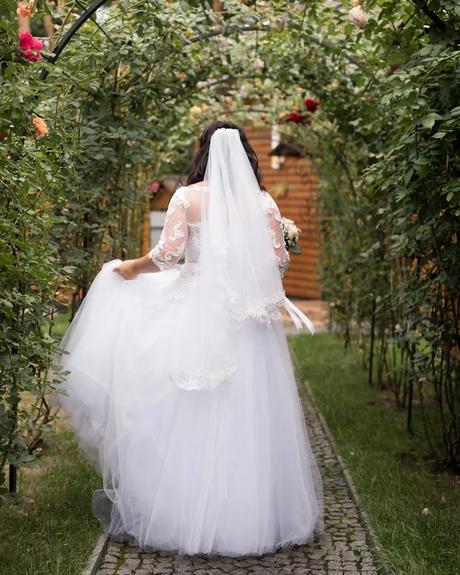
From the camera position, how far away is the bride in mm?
3850

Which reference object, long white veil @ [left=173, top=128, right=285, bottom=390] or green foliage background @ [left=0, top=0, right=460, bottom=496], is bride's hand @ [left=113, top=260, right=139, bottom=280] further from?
long white veil @ [left=173, top=128, right=285, bottom=390]

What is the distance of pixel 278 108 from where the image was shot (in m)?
8.81

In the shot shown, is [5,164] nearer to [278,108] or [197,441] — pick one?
[197,441]

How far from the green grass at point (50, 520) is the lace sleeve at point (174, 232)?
96 cm

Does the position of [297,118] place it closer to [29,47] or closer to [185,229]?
[185,229]

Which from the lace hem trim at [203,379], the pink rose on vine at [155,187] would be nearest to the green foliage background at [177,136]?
the lace hem trim at [203,379]

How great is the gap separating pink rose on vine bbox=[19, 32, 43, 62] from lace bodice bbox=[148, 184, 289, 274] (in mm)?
872

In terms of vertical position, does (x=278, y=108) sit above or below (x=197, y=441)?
above

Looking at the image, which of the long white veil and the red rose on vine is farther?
the red rose on vine

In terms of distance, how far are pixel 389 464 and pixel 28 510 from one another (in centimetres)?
222

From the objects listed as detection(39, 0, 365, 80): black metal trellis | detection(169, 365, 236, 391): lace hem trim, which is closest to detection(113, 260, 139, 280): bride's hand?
detection(169, 365, 236, 391): lace hem trim

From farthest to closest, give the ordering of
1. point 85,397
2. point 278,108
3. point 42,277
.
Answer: point 278,108 < point 85,397 < point 42,277

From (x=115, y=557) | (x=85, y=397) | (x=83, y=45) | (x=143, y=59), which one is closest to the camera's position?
(x=115, y=557)

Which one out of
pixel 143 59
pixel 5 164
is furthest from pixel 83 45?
pixel 5 164
